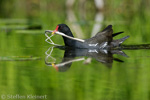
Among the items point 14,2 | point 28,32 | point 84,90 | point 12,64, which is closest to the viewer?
point 84,90

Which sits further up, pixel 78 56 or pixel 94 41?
pixel 94 41

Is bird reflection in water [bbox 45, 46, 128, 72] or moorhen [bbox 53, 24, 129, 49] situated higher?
moorhen [bbox 53, 24, 129, 49]

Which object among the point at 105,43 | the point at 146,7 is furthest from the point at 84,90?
the point at 146,7

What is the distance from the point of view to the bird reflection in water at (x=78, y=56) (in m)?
6.47

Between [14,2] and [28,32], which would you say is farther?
[14,2]

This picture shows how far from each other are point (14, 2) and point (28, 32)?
2108 centimetres

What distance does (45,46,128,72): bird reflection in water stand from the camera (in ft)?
21.2

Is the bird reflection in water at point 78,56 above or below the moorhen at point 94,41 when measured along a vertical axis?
below

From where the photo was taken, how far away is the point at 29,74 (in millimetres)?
5746

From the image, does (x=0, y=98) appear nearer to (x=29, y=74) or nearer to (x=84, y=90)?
(x=84, y=90)

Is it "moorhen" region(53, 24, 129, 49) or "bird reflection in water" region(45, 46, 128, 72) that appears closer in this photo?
"bird reflection in water" region(45, 46, 128, 72)

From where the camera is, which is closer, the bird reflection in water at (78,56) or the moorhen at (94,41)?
the bird reflection in water at (78,56)

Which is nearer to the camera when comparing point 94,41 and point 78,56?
point 78,56

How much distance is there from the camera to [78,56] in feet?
24.1
